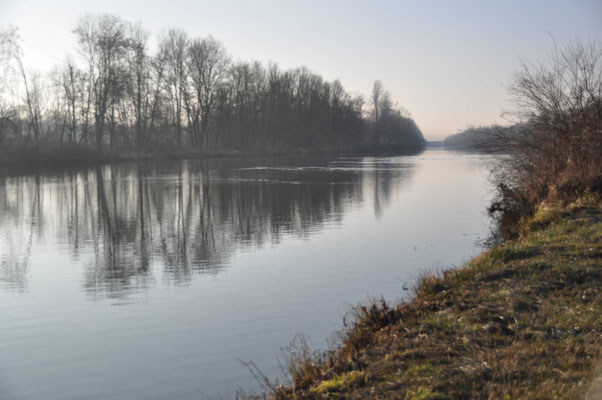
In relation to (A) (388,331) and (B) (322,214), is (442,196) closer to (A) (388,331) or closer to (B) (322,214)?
(B) (322,214)

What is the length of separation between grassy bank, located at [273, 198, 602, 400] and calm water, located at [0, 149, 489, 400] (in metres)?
1.16

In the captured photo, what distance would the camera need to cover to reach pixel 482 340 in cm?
572

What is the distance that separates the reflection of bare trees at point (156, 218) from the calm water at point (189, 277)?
0.08m

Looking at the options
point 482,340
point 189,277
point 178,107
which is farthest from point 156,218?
point 178,107

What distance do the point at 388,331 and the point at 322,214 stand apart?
1405 cm

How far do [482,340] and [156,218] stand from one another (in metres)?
15.9

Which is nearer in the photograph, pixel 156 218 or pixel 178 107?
pixel 156 218

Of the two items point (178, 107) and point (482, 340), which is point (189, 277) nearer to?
point (482, 340)

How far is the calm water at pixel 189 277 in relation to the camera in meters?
7.03

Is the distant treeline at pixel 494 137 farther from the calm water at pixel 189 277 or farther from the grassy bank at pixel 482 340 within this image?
the grassy bank at pixel 482 340

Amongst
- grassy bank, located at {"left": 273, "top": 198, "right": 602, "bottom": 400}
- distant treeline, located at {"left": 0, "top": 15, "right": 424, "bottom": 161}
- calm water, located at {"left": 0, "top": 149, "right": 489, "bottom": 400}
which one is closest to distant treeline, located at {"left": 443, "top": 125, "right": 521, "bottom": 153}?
calm water, located at {"left": 0, "top": 149, "right": 489, "bottom": 400}

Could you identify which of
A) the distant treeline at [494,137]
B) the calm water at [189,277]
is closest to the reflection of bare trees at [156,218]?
the calm water at [189,277]

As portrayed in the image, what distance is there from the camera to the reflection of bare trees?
12.8 m

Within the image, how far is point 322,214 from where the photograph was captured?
20734 mm
